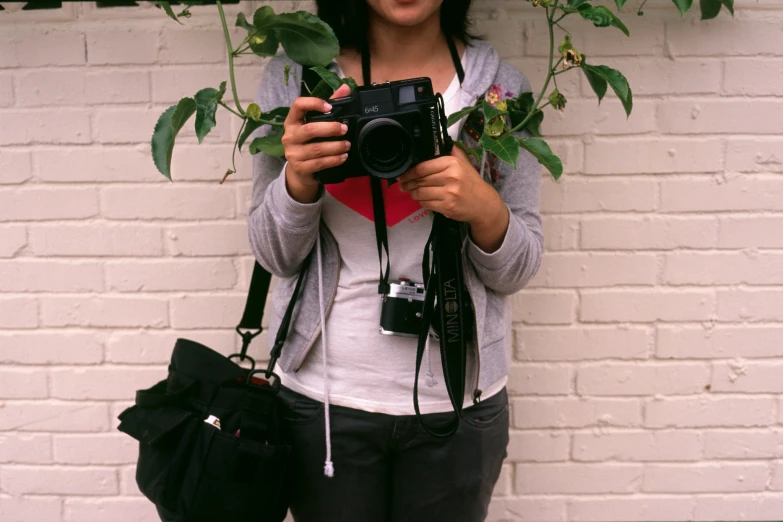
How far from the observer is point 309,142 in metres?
0.83

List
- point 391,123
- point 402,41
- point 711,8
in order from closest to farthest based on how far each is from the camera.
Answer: point 391,123 → point 402,41 → point 711,8

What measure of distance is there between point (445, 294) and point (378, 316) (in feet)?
0.36

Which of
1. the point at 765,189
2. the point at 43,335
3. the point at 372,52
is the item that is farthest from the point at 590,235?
the point at 43,335

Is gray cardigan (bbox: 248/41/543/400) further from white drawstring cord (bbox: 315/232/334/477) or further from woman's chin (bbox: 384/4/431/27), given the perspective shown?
woman's chin (bbox: 384/4/431/27)

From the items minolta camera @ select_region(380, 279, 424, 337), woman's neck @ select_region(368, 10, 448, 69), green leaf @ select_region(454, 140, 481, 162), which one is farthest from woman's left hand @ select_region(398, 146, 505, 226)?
woman's neck @ select_region(368, 10, 448, 69)

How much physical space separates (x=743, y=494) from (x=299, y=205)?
1.11m

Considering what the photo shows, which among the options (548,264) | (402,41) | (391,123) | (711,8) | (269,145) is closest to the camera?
(391,123)

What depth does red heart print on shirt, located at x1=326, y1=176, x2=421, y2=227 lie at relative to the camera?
3.04 ft

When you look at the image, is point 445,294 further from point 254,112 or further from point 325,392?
point 254,112

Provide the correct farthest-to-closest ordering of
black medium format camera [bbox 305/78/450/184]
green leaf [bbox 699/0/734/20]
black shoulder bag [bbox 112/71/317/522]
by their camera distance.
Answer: green leaf [bbox 699/0/734/20]
black shoulder bag [bbox 112/71/317/522]
black medium format camera [bbox 305/78/450/184]

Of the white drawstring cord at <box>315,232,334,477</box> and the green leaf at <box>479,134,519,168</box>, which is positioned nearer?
the green leaf at <box>479,134,519,168</box>

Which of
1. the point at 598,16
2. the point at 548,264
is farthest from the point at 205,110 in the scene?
the point at 548,264

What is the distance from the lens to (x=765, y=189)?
4.00 feet

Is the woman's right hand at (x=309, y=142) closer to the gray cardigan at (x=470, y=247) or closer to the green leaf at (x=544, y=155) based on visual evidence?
the gray cardigan at (x=470, y=247)
